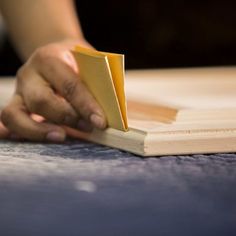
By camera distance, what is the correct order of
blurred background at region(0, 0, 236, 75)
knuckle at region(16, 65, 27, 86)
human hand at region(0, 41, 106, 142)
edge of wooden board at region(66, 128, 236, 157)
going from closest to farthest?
edge of wooden board at region(66, 128, 236, 157), human hand at region(0, 41, 106, 142), knuckle at region(16, 65, 27, 86), blurred background at region(0, 0, 236, 75)

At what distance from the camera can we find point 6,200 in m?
0.67

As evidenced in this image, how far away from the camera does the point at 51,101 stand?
104cm

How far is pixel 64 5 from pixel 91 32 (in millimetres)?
992

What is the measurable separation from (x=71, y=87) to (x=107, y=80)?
0.43 feet

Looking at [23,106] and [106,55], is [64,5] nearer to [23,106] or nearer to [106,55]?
[23,106]

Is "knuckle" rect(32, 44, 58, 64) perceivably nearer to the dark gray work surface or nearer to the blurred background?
the dark gray work surface

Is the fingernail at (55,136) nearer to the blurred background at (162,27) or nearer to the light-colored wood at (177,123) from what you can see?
the light-colored wood at (177,123)

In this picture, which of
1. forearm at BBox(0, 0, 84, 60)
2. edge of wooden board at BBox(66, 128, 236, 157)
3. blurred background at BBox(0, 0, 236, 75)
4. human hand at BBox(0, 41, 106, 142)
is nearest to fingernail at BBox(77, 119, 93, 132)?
human hand at BBox(0, 41, 106, 142)

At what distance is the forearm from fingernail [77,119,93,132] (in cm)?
27

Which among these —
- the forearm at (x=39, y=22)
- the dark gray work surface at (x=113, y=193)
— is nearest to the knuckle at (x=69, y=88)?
the dark gray work surface at (x=113, y=193)


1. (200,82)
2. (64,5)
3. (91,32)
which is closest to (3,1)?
(64,5)

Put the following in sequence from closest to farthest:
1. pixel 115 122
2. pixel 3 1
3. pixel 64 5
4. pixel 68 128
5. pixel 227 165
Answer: pixel 227 165, pixel 115 122, pixel 68 128, pixel 64 5, pixel 3 1

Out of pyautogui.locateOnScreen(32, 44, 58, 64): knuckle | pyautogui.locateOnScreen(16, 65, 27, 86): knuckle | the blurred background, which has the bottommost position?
the blurred background

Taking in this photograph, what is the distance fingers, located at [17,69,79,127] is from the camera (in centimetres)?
103
